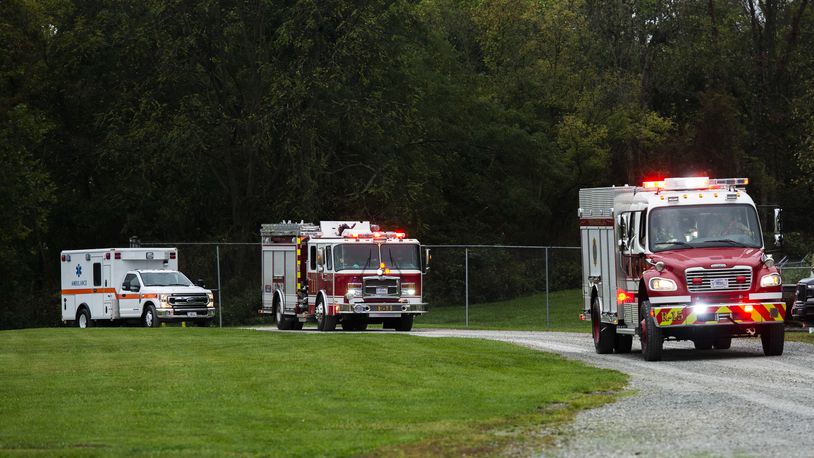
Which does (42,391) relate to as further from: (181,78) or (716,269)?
(181,78)

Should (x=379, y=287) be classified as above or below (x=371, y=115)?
below

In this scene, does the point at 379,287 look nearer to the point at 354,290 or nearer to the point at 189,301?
the point at 354,290

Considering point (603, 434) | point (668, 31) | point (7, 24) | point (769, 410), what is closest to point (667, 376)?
point (769, 410)

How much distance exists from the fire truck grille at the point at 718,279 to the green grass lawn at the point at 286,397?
267cm

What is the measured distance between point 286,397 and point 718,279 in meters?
9.44

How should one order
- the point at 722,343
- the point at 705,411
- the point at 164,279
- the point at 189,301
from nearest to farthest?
1. the point at 705,411
2. the point at 722,343
3. the point at 189,301
4. the point at 164,279

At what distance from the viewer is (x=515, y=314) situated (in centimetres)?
4888

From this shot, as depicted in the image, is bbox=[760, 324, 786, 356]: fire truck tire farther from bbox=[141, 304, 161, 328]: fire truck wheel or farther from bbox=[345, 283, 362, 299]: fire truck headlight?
bbox=[141, 304, 161, 328]: fire truck wheel

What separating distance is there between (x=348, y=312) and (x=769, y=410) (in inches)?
917

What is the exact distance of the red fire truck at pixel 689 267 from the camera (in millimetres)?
24188

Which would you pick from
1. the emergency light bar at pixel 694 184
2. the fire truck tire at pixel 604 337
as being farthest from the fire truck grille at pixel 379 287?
the emergency light bar at pixel 694 184

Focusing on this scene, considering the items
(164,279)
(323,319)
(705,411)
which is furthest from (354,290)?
(705,411)

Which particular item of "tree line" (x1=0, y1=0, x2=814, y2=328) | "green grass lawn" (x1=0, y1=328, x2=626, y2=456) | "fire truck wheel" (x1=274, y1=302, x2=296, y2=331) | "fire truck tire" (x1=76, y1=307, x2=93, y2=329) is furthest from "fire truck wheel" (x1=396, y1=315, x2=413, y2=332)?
"tree line" (x1=0, y1=0, x2=814, y2=328)

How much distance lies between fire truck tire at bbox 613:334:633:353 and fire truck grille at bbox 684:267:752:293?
12.8 feet
